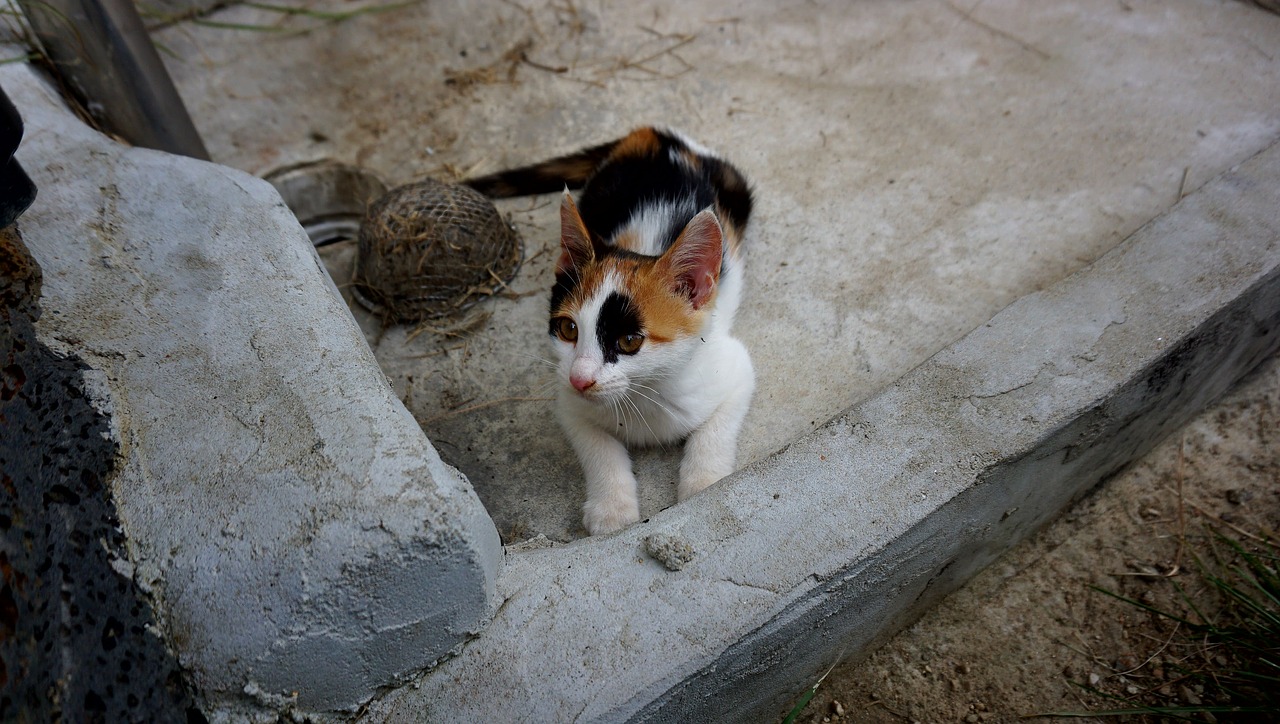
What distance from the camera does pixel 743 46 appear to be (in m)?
4.14

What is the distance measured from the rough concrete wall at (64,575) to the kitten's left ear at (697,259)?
4.60ft

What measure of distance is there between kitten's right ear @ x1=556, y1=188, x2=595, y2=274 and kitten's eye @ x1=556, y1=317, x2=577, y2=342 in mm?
186

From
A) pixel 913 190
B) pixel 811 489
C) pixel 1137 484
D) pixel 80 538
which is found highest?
pixel 80 538

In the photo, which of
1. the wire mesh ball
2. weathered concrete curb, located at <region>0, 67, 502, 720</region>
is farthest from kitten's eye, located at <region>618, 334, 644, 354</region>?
the wire mesh ball

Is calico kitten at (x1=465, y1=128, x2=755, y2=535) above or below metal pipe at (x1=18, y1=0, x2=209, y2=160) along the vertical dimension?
below

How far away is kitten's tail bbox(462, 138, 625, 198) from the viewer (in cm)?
353

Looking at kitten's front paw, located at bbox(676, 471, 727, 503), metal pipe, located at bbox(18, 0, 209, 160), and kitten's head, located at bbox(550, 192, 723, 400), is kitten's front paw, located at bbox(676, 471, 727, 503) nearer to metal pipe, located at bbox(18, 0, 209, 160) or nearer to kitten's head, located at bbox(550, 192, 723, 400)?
kitten's head, located at bbox(550, 192, 723, 400)

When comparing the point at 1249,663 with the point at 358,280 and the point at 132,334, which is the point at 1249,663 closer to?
the point at 132,334

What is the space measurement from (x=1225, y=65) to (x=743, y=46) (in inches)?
82.4

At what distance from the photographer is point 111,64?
3.04 metres

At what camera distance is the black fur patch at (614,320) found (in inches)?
86.2

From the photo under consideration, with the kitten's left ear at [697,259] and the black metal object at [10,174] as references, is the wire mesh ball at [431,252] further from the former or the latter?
the black metal object at [10,174]

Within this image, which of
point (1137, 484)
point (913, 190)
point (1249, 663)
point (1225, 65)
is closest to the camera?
point (1249, 663)

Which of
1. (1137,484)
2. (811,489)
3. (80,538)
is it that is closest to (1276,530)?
(1137,484)
